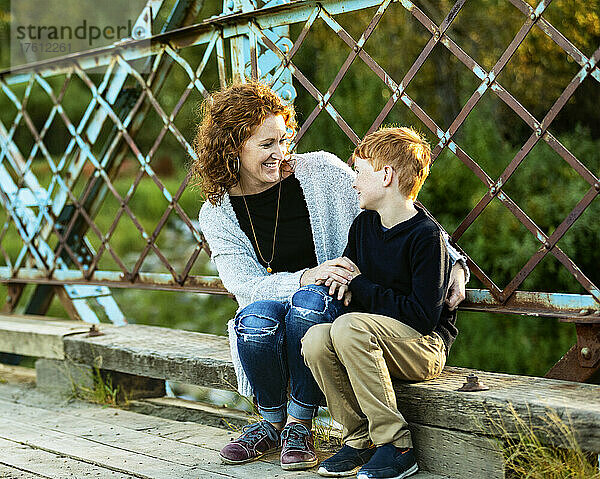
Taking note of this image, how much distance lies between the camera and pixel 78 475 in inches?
89.9

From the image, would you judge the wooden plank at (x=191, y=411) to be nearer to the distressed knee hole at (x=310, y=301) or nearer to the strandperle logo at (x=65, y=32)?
the distressed knee hole at (x=310, y=301)

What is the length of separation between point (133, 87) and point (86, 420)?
1480 millimetres

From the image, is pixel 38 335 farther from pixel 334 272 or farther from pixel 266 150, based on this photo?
A: pixel 334 272

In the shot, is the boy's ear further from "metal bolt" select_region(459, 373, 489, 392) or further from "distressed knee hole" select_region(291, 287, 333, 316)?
"metal bolt" select_region(459, 373, 489, 392)

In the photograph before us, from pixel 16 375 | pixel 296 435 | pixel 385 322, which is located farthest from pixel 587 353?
pixel 16 375

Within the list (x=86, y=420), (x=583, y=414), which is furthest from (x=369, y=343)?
(x=86, y=420)

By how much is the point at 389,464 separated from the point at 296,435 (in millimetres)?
323

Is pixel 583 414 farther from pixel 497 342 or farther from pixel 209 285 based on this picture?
pixel 497 342

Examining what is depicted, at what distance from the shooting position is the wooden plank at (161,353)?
277cm

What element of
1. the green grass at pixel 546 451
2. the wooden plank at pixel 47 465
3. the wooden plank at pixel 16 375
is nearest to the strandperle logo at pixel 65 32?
the wooden plank at pixel 16 375

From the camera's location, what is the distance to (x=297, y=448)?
2.25 m

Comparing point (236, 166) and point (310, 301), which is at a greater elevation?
point (236, 166)

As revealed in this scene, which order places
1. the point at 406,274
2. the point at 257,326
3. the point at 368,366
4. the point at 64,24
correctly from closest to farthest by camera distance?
the point at 368,366, the point at 406,274, the point at 257,326, the point at 64,24

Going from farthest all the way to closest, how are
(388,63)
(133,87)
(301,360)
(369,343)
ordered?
(388,63)
(133,87)
(301,360)
(369,343)
